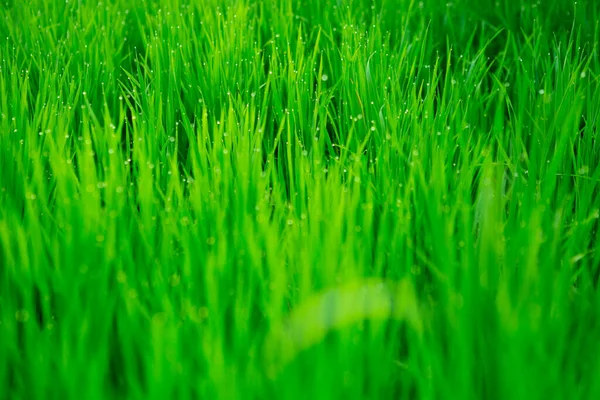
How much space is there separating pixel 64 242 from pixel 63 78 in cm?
70

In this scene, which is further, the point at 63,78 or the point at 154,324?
the point at 63,78

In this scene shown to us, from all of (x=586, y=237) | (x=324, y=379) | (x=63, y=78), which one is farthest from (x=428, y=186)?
(x=63, y=78)

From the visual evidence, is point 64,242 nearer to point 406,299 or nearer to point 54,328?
point 54,328

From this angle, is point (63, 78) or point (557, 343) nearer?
point (557, 343)

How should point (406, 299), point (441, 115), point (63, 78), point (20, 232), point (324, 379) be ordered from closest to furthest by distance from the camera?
point (324, 379) < point (406, 299) < point (20, 232) < point (441, 115) < point (63, 78)

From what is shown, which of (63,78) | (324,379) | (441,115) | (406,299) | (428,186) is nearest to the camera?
(324,379)

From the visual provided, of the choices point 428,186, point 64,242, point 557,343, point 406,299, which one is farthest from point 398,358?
point 64,242

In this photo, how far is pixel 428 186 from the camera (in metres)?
1.34

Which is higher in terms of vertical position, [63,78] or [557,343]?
[63,78]

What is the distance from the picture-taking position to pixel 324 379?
96 centimetres

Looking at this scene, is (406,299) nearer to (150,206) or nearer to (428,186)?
(428,186)

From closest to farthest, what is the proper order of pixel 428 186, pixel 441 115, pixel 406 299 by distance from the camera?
pixel 406 299
pixel 428 186
pixel 441 115

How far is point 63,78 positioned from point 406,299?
112 cm

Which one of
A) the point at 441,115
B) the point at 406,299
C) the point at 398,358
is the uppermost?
the point at 441,115
